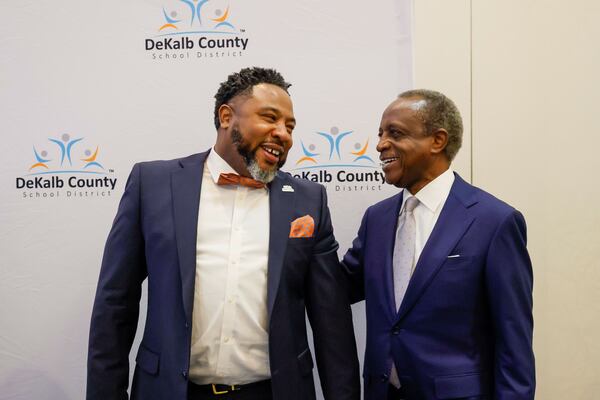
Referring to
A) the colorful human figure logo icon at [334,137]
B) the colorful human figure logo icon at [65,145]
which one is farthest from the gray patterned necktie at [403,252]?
the colorful human figure logo icon at [65,145]

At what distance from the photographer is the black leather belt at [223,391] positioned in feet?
5.80

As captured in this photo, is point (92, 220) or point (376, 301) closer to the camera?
point (376, 301)

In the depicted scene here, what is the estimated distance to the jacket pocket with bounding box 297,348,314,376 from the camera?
1.81 meters

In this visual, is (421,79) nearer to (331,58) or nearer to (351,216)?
(331,58)

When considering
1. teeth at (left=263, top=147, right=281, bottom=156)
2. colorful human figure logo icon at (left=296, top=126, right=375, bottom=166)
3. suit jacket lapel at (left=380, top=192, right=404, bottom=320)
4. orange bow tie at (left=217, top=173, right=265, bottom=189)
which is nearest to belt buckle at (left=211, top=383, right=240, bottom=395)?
suit jacket lapel at (left=380, top=192, right=404, bottom=320)

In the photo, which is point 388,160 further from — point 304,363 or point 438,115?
point 304,363

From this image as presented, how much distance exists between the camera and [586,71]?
2.51 metres

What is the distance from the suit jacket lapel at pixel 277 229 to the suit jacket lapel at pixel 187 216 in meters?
0.27

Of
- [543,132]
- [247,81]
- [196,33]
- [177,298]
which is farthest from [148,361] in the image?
[543,132]

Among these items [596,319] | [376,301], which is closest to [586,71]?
[596,319]

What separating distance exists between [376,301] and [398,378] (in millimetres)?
278

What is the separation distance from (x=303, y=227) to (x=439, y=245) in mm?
498

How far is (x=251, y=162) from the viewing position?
1.90 m

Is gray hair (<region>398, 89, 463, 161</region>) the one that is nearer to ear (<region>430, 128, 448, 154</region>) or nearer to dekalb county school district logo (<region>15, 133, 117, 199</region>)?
ear (<region>430, 128, 448, 154</region>)
